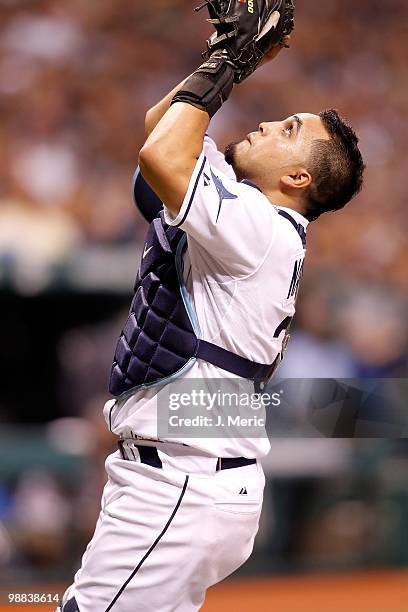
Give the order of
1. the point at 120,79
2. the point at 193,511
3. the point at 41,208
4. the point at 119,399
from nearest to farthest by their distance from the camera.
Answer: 1. the point at 193,511
2. the point at 119,399
3. the point at 41,208
4. the point at 120,79

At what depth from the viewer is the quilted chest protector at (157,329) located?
2.08m

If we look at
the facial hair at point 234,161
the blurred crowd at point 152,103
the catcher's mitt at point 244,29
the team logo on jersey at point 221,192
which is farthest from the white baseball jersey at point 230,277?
the blurred crowd at point 152,103

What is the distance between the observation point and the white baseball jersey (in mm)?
1941

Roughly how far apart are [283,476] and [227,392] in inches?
99.5

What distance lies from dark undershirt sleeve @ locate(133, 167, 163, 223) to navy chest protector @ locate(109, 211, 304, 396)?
1.24ft

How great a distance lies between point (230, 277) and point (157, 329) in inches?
8.5

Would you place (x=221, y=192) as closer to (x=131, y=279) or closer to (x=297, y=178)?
(x=297, y=178)

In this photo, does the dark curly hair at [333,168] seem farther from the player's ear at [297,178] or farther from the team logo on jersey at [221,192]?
the team logo on jersey at [221,192]

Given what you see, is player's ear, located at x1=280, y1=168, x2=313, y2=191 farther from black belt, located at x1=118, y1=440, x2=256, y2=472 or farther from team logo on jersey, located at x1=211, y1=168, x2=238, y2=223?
black belt, located at x1=118, y1=440, x2=256, y2=472

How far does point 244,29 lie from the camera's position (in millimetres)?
2025

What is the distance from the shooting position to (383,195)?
605 cm

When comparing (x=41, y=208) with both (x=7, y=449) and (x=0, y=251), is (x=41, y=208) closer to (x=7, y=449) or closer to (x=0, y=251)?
(x=0, y=251)

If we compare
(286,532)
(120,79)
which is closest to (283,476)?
(286,532)

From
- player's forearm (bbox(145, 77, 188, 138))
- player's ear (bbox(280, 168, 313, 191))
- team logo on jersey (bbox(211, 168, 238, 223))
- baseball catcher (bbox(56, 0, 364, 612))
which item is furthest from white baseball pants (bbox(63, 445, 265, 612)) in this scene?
player's forearm (bbox(145, 77, 188, 138))
